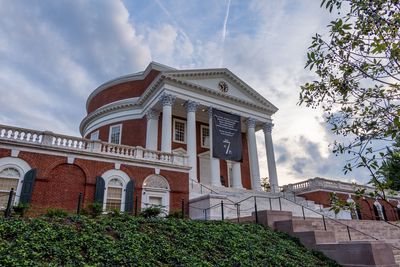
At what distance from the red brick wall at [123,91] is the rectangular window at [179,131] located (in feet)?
17.2

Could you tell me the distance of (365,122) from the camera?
18.6 ft

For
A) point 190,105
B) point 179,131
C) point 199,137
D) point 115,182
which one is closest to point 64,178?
point 115,182

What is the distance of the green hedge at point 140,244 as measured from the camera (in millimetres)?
5863

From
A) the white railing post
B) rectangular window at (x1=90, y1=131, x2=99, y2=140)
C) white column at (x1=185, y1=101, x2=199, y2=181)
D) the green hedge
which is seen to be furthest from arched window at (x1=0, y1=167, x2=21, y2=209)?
rectangular window at (x1=90, y1=131, x2=99, y2=140)

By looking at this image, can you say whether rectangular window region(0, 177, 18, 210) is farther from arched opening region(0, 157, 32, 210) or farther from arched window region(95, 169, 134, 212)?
arched window region(95, 169, 134, 212)

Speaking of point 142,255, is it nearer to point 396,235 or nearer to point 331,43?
point 331,43

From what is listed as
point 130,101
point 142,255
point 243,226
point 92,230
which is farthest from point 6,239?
point 130,101

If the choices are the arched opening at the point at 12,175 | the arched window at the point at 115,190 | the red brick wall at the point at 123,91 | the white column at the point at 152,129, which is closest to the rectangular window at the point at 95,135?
the red brick wall at the point at 123,91

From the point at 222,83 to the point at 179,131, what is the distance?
20.9 feet

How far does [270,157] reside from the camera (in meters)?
27.5

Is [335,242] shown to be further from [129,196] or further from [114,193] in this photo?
[114,193]

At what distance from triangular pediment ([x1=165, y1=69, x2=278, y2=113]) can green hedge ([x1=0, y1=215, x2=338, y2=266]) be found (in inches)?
649

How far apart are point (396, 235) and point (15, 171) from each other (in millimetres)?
20836

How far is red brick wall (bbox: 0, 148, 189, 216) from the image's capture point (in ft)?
46.5
